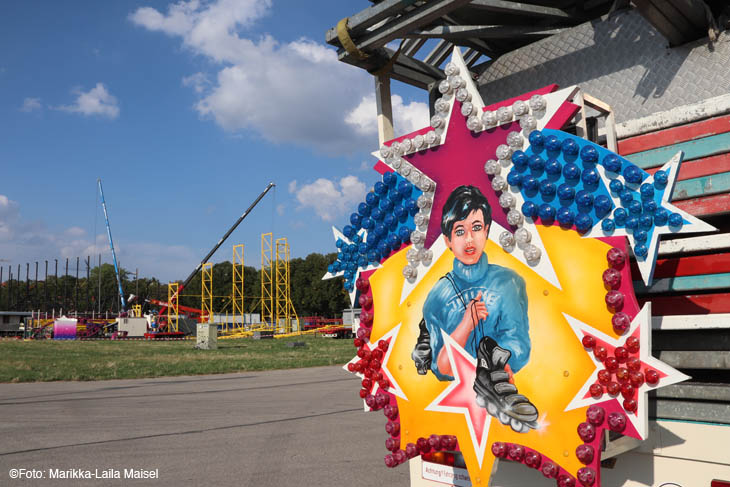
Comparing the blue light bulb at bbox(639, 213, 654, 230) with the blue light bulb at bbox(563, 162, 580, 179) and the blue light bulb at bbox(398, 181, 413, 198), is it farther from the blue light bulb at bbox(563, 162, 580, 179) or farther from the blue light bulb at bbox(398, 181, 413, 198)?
the blue light bulb at bbox(398, 181, 413, 198)

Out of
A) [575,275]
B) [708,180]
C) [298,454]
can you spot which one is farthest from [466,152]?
[298,454]

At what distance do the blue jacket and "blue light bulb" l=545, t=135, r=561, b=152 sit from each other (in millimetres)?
769

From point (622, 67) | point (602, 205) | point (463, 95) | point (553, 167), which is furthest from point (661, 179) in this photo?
point (622, 67)

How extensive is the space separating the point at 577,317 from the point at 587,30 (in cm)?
Result: 286

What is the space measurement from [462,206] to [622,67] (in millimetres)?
1927

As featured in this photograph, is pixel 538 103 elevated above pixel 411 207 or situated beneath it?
elevated above

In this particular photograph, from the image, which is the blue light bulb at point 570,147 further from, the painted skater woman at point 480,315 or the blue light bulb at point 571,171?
the painted skater woman at point 480,315

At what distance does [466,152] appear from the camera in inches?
152

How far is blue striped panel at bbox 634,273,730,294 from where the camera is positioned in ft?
10.6

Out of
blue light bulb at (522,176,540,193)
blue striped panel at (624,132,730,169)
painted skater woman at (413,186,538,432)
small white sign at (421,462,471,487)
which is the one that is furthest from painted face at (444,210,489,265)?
small white sign at (421,462,471,487)

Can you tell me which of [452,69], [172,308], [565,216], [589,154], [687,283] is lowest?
[687,283]

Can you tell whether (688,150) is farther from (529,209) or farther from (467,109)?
(467,109)

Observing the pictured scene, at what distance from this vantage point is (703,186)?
3.38 meters

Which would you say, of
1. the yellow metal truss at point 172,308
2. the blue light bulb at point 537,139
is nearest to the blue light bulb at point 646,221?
the blue light bulb at point 537,139
